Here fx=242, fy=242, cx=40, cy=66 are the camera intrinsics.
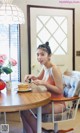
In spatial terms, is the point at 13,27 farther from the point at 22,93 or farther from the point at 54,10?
the point at 22,93

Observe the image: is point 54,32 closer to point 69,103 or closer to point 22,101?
point 69,103

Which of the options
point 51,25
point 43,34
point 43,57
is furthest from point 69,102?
point 51,25

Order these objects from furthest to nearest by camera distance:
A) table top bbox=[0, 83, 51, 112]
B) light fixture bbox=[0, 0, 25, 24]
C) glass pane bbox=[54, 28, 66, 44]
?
glass pane bbox=[54, 28, 66, 44] < light fixture bbox=[0, 0, 25, 24] < table top bbox=[0, 83, 51, 112]

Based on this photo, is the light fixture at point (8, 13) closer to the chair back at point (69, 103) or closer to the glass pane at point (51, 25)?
the chair back at point (69, 103)

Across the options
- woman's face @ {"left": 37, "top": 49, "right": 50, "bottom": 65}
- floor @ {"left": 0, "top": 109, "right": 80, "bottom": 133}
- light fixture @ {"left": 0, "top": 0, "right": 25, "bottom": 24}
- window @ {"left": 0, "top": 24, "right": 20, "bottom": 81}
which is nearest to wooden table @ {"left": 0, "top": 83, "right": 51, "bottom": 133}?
woman's face @ {"left": 37, "top": 49, "right": 50, "bottom": 65}

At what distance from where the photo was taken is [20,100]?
2176 millimetres

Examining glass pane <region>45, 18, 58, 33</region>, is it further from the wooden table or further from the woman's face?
the wooden table

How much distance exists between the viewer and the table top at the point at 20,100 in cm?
199

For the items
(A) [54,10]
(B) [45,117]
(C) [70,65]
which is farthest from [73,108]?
(A) [54,10]

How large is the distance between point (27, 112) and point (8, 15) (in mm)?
1223

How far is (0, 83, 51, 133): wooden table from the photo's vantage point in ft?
6.53

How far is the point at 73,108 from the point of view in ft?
9.07

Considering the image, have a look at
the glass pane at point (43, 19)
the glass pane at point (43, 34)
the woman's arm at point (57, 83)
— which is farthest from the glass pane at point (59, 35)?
the woman's arm at point (57, 83)

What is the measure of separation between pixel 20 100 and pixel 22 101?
0.17ft
